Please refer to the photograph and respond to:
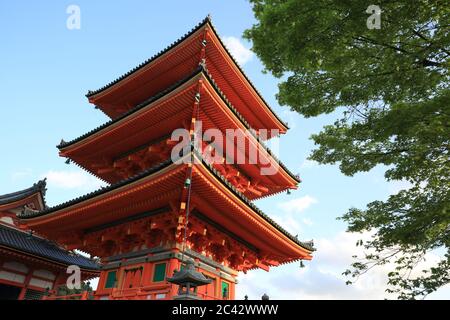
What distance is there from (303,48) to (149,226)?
761cm

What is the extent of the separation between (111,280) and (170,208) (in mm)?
3816

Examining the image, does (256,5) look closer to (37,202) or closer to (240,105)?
(240,105)

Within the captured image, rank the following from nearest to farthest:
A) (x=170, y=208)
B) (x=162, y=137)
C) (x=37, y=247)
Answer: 1. (x=170, y=208)
2. (x=162, y=137)
3. (x=37, y=247)

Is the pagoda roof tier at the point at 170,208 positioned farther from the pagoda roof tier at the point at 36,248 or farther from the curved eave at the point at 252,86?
the curved eave at the point at 252,86

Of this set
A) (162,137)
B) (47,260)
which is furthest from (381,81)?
(47,260)

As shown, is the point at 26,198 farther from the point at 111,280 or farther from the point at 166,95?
the point at 166,95

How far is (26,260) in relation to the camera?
48.1 feet

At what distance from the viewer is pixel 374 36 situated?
6.23 m

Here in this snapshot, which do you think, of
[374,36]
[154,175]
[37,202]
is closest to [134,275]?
[154,175]

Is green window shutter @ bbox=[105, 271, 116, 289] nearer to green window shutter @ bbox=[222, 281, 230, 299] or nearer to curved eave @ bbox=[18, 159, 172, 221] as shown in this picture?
curved eave @ bbox=[18, 159, 172, 221]

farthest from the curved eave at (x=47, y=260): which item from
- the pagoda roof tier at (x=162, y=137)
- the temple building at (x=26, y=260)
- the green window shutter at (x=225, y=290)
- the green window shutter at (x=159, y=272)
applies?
the green window shutter at (x=225, y=290)

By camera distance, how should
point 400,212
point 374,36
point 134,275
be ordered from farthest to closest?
point 134,275, point 400,212, point 374,36

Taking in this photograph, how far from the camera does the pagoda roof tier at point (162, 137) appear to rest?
10.7 metres
